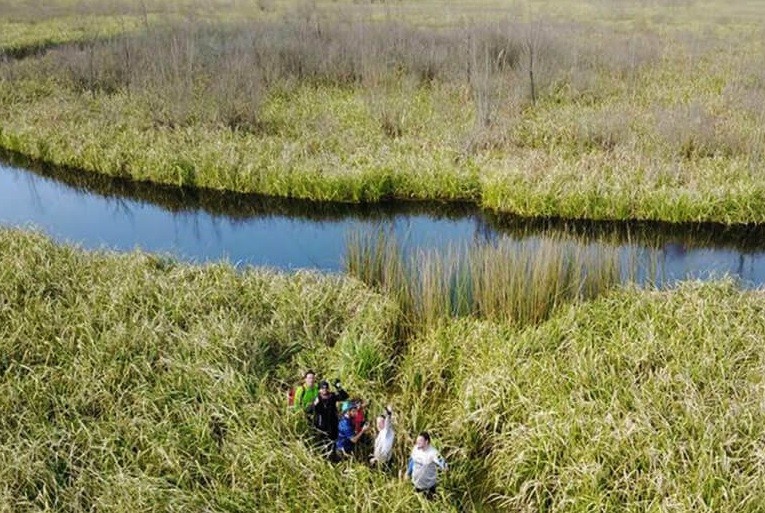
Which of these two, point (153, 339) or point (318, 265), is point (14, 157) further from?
point (153, 339)

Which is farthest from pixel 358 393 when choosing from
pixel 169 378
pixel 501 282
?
pixel 501 282

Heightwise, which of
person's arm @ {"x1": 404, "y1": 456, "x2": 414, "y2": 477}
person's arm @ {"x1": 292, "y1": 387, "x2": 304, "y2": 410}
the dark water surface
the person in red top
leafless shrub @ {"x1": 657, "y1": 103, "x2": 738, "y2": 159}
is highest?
leafless shrub @ {"x1": 657, "y1": 103, "x2": 738, "y2": 159}

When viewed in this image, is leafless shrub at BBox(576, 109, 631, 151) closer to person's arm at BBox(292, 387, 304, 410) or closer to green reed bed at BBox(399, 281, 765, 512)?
green reed bed at BBox(399, 281, 765, 512)

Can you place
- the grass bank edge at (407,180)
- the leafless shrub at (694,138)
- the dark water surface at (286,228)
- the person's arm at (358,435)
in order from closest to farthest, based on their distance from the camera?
→ the person's arm at (358,435), the dark water surface at (286,228), the grass bank edge at (407,180), the leafless shrub at (694,138)

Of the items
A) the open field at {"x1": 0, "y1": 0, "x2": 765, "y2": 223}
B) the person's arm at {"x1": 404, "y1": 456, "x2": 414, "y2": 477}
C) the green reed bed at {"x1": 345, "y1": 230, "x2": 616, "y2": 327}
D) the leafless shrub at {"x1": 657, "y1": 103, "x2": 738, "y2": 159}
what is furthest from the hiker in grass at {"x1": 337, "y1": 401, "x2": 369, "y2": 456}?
the leafless shrub at {"x1": 657, "y1": 103, "x2": 738, "y2": 159}

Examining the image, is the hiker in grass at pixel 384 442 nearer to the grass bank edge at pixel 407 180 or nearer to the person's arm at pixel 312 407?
the person's arm at pixel 312 407

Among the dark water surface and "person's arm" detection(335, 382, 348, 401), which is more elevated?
"person's arm" detection(335, 382, 348, 401)

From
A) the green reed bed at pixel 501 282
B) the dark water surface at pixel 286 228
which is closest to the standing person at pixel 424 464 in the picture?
the green reed bed at pixel 501 282
